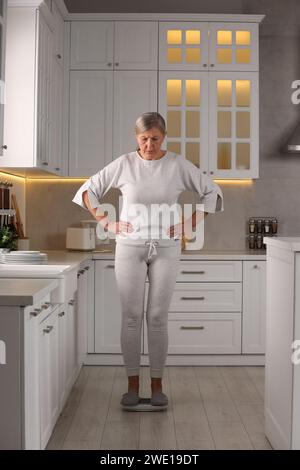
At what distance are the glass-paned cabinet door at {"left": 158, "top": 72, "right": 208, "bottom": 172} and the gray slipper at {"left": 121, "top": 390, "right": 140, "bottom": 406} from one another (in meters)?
1.97

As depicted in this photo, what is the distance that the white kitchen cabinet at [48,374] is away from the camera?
272 centimetres

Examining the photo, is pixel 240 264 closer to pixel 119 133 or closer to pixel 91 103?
pixel 119 133

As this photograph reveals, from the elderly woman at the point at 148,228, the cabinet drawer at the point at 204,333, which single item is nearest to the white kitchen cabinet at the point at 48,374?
the elderly woman at the point at 148,228

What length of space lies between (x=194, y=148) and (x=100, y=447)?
2.60 m

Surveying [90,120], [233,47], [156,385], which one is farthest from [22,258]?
[233,47]

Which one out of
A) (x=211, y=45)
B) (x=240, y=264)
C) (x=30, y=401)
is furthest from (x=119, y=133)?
(x=30, y=401)

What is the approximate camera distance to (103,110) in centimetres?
494

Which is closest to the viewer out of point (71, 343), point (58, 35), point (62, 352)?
point (62, 352)

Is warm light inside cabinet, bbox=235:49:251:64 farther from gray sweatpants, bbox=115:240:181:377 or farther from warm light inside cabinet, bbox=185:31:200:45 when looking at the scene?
gray sweatpants, bbox=115:240:181:377

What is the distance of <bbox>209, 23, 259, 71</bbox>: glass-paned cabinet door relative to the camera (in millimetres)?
4941

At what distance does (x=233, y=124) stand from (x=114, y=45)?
3.49ft

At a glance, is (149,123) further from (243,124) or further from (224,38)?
(224,38)

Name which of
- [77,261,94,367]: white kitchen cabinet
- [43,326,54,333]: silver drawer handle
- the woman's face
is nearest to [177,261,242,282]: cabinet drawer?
[77,261,94,367]: white kitchen cabinet

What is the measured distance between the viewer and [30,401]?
2230 mm
